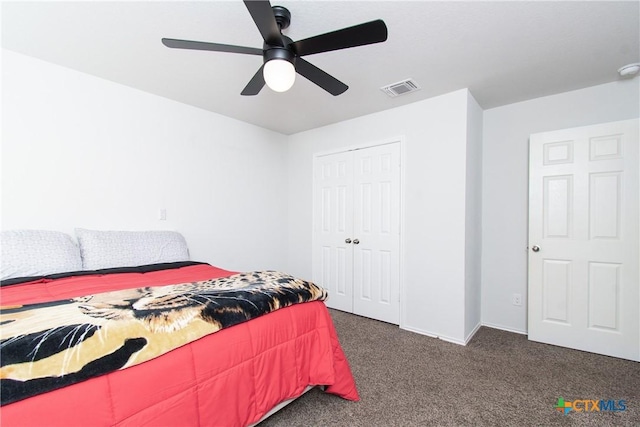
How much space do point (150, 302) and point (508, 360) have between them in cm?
271

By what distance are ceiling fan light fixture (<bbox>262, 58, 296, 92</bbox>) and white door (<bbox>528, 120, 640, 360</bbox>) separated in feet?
8.56

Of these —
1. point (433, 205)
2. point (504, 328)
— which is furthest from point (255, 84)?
point (504, 328)

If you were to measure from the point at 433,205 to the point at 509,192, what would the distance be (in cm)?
94

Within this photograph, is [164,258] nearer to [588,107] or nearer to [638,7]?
[638,7]

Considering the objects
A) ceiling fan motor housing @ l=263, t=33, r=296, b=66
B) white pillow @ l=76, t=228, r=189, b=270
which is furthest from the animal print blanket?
ceiling fan motor housing @ l=263, t=33, r=296, b=66

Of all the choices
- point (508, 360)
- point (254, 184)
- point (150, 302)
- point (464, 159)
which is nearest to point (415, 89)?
point (464, 159)

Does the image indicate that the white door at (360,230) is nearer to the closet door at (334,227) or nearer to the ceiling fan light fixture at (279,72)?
the closet door at (334,227)

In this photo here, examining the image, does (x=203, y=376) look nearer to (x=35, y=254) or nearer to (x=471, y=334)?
(x=35, y=254)

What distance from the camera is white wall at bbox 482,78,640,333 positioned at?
2.88 meters

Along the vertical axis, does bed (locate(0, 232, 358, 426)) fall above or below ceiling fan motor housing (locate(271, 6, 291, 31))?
below

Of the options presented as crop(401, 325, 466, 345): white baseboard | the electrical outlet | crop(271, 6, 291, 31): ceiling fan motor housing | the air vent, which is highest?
the air vent

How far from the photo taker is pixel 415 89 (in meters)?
2.75

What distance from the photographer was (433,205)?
2.93 m

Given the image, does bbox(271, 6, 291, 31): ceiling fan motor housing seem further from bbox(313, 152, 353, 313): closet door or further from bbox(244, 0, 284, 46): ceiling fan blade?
bbox(313, 152, 353, 313): closet door
